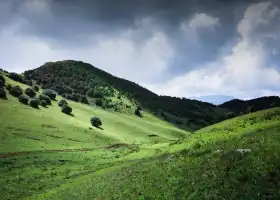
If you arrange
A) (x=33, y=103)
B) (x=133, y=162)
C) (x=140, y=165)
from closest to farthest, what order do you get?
(x=140, y=165), (x=133, y=162), (x=33, y=103)

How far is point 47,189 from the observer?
1708 inches

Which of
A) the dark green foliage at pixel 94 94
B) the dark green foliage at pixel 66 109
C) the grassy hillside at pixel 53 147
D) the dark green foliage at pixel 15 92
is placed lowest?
the grassy hillside at pixel 53 147

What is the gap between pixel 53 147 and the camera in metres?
74.5

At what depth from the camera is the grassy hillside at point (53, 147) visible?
158ft

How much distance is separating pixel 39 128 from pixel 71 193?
55.1m

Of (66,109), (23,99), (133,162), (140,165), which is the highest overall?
(23,99)

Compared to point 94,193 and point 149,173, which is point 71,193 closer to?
point 94,193

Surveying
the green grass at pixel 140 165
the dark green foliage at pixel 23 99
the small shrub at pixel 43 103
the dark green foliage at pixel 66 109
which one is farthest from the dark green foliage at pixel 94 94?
the green grass at pixel 140 165

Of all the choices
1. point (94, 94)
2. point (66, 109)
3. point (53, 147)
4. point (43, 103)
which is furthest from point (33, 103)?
point (94, 94)

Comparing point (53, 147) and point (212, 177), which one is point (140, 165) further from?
point (53, 147)

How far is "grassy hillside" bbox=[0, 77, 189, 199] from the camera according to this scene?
48.1m

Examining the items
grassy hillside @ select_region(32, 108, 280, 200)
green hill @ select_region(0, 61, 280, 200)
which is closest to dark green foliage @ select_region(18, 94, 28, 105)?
green hill @ select_region(0, 61, 280, 200)

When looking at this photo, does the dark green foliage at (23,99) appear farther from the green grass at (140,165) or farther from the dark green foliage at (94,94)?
the dark green foliage at (94,94)

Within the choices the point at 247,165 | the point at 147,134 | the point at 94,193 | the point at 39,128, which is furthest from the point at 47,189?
the point at 147,134
